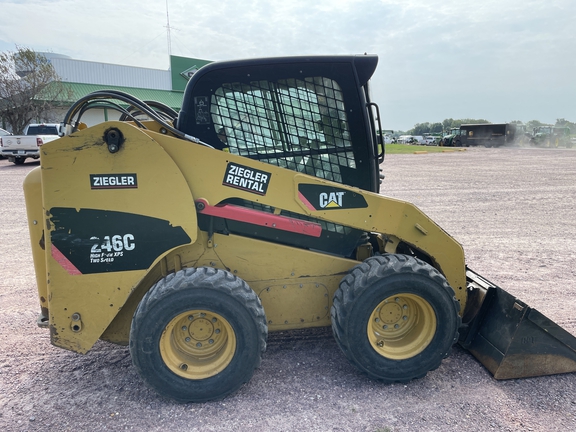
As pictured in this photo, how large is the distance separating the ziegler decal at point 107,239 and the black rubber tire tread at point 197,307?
245 mm

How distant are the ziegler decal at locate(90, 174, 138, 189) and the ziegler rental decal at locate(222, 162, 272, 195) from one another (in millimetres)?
634

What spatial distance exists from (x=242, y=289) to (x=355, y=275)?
0.85m

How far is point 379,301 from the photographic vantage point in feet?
10.9

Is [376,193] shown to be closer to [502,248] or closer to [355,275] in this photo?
[355,275]

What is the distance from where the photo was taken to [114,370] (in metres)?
3.62

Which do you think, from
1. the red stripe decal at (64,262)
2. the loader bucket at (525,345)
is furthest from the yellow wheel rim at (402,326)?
the red stripe decal at (64,262)

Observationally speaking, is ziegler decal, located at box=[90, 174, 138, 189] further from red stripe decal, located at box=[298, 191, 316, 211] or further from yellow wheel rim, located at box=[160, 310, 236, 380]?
red stripe decal, located at box=[298, 191, 316, 211]

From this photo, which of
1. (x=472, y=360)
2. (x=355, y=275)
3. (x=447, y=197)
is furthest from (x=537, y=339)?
(x=447, y=197)

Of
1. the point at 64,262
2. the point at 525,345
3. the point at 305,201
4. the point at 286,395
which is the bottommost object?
the point at 286,395

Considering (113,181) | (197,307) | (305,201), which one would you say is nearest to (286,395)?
(197,307)

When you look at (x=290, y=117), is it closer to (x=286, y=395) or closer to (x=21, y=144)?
(x=286, y=395)

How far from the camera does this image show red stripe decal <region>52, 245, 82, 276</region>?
9.96 ft

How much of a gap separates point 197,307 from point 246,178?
0.98 m

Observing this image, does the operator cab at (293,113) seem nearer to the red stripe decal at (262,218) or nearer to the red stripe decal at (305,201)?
the red stripe decal at (305,201)
